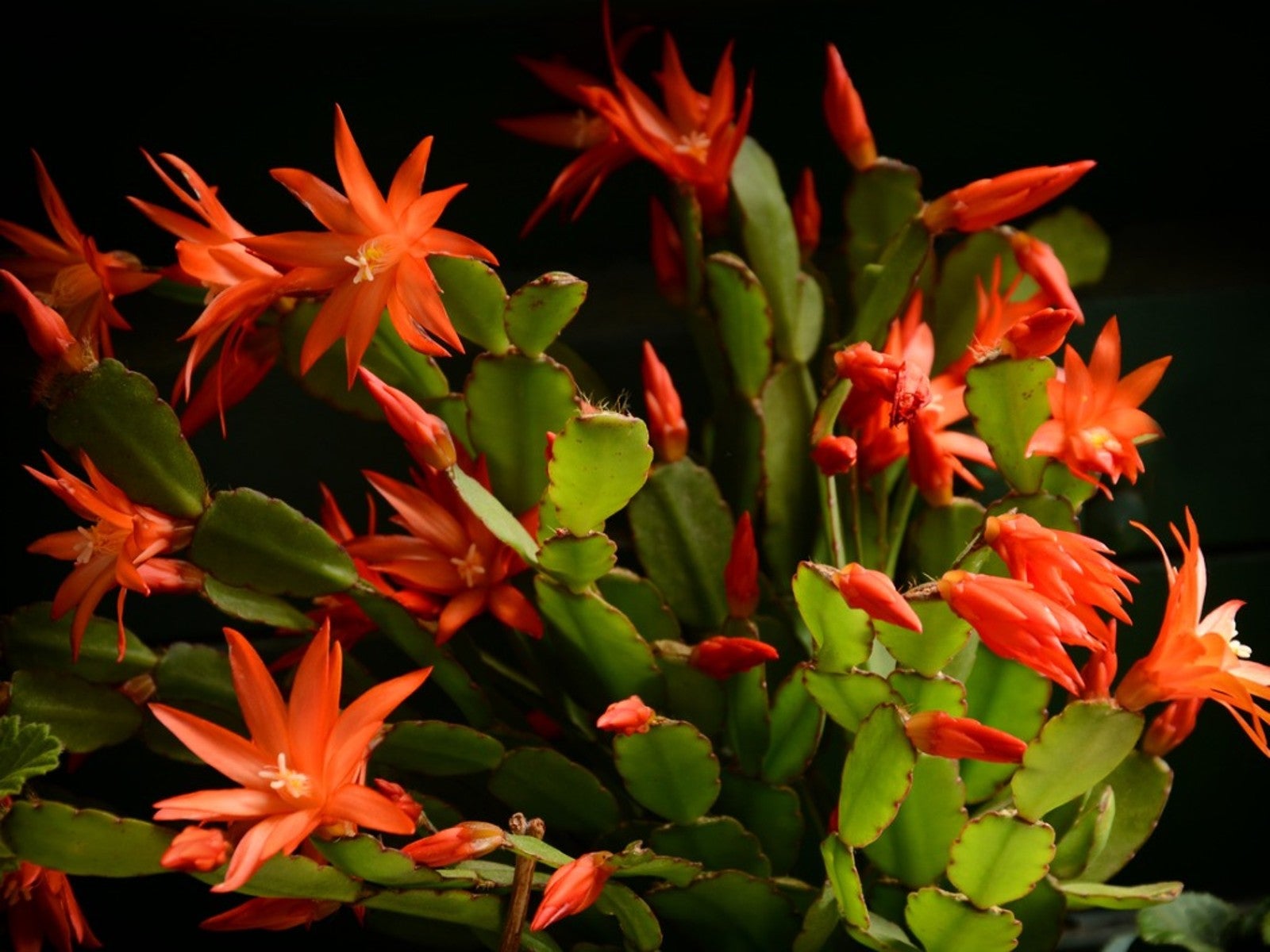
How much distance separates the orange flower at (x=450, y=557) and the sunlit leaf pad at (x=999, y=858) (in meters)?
0.27

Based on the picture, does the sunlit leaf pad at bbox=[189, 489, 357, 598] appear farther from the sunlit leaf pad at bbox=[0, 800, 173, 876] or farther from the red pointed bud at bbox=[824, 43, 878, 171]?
the red pointed bud at bbox=[824, 43, 878, 171]

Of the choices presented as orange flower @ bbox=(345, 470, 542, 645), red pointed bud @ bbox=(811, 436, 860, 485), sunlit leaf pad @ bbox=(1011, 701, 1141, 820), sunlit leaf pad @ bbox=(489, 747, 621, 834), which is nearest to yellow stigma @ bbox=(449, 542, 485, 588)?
orange flower @ bbox=(345, 470, 542, 645)

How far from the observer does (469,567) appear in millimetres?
750

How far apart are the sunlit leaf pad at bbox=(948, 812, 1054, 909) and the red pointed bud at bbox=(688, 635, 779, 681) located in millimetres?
139

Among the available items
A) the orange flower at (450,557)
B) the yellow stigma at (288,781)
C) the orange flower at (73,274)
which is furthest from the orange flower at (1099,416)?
the orange flower at (73,274)

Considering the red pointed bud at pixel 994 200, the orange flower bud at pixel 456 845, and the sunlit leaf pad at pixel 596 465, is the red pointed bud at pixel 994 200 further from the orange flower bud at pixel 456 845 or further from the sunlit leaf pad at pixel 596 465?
the orange flower bud at pixel 456 845

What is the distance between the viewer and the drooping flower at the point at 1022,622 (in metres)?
0.60

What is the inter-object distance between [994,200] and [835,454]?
0.20 meters

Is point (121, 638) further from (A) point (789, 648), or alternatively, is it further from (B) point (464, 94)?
(B) point (464, 94)

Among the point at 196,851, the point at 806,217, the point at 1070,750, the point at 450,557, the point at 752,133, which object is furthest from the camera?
the point at 752,133

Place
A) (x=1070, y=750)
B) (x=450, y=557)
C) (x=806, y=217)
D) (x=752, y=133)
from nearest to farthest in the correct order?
(x=1070, y=750) < (x=450, y=557) < (x=806, y=217) < (x=752, y=133)

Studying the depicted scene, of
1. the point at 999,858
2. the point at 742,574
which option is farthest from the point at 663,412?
the point at 999,858

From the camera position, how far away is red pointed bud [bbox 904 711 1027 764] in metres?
0.63

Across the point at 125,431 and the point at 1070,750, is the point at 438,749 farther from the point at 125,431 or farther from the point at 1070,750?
the point at 1070,750
